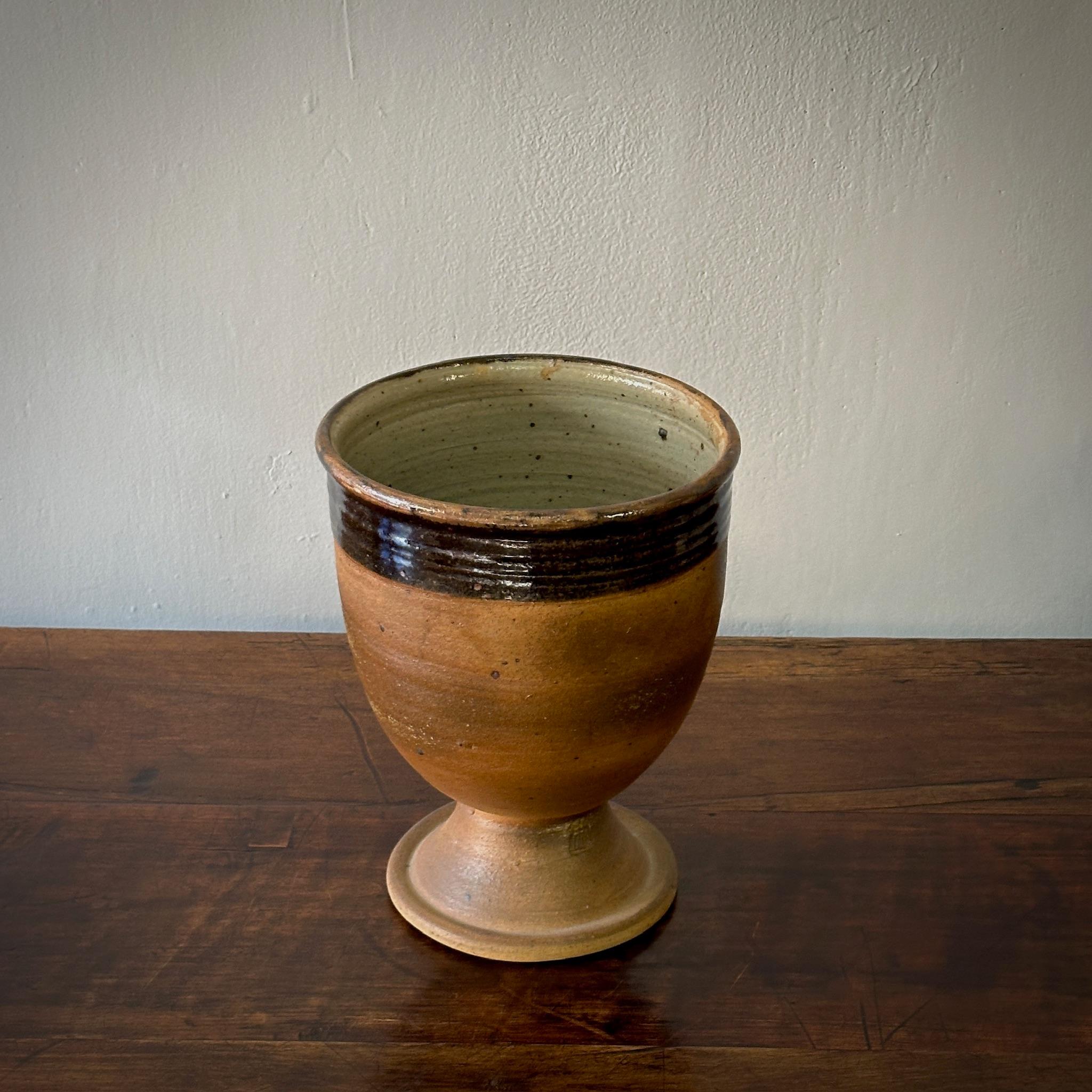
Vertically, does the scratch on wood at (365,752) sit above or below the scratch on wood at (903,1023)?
below

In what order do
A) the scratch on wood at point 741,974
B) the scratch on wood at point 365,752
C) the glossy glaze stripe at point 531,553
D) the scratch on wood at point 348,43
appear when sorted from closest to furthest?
the glossy glaze stripe at point 531,553 → the scratch on wood at point 741,974 → the scratch on wood at point 365,752 → the scratch on wood at point 348,43

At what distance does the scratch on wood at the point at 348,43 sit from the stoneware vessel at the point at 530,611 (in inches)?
15.4

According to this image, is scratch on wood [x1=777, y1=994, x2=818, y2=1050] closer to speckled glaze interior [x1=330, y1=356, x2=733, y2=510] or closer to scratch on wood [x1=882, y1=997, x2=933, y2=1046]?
scratch on wood [x1=882, y1=997, x2=933, y2=1046]

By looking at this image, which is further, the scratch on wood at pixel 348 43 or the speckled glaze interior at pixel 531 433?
the scratch on wood at pixel 348 43

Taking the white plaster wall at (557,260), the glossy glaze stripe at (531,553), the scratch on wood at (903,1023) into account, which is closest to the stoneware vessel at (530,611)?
the glossy glaze stripe at (531,553)

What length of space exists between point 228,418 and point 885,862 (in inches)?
28.0

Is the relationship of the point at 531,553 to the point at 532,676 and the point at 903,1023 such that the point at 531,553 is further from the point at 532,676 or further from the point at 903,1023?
the point at 903,1023

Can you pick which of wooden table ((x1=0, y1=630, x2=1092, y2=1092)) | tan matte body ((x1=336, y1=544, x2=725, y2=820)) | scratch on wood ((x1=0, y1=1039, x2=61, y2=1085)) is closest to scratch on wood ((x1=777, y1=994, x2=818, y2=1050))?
wooden table ((x1=0, y1=630, x2=1092, y2=1092))

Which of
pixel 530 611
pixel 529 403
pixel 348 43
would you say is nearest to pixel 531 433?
pixel 529 403

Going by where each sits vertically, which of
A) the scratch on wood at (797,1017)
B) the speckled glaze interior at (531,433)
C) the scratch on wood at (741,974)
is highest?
the speckled glaze interior at (531,433)

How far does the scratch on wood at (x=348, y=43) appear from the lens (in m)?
1.06

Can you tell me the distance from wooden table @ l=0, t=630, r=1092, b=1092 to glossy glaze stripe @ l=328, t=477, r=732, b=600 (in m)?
0.24

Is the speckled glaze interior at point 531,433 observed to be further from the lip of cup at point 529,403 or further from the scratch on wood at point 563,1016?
the scratch on wood at point 563,1016

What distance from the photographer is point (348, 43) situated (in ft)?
3.50
